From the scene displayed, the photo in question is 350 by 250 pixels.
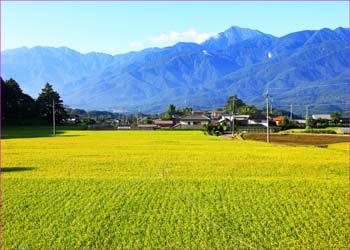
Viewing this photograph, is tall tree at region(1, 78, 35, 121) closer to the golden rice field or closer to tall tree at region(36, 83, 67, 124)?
tall tree at region(36, 83, 67, 124)

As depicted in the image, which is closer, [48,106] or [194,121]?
[48,106]

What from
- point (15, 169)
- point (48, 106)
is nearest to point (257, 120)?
point (48, 106)

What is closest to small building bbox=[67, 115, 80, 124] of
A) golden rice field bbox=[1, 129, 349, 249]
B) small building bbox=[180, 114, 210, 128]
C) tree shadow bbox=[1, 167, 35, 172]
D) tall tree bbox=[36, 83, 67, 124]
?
tall tree bbox=[36, 83, 67, 124]

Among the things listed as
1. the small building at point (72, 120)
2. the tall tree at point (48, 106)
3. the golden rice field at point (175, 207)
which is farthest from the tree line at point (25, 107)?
the golden rice field at point (175, 207)

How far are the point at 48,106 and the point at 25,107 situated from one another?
4951mm

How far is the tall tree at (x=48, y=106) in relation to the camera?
254ft

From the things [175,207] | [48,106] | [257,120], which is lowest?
[175,207]

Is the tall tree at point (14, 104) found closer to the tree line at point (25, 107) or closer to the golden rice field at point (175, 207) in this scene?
the tree line at point (25, 107)

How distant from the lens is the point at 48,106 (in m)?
78.6

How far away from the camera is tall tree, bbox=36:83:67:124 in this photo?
7744 centimetres

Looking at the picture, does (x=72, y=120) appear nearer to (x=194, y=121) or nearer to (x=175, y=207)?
(x=194, y=121)

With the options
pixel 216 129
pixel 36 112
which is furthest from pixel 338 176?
pixel 36 112

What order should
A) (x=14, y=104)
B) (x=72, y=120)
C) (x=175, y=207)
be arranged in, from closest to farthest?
(x=175, y=207), (x=14, y=104), (x=72, y=120)

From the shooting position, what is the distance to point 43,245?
8.74 m
